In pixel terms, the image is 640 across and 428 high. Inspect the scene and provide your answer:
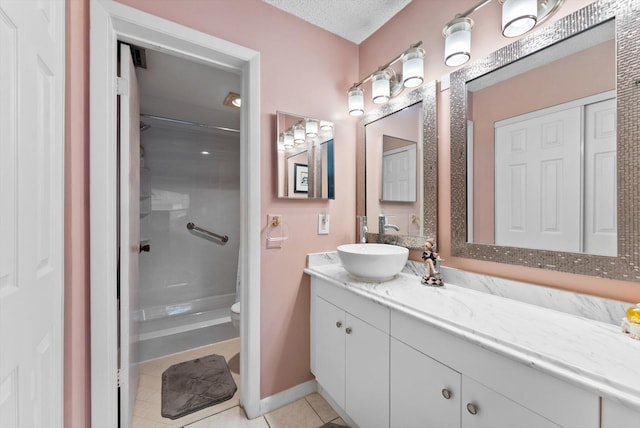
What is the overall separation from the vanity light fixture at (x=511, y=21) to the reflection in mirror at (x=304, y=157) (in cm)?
79

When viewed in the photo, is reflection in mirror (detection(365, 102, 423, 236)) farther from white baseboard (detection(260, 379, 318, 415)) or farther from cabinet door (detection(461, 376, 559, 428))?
white baseboard (detection(260, 379, 318, 415))

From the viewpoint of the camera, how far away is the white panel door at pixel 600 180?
33.6 inches

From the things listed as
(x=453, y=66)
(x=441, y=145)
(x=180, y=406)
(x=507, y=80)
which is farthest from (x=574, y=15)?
(x=180, y=406)

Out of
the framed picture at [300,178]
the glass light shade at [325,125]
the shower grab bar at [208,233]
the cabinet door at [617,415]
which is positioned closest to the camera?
the cabinet door at [617,415]

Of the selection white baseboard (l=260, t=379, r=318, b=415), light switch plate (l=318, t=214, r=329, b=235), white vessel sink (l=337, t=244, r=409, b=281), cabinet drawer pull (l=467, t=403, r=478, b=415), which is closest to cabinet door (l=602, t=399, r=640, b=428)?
cabinet drawer pull (l=467, t=403, r=478, b=415)

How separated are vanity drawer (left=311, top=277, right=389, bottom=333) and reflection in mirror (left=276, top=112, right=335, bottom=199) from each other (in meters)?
0.57

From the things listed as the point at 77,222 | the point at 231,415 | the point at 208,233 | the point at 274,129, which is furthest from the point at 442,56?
the point at 208,233

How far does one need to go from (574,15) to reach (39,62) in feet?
5.75

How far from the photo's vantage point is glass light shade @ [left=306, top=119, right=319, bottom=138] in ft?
5.32

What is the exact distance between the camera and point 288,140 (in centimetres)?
154

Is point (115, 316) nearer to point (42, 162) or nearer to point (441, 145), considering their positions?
point (42, 162)

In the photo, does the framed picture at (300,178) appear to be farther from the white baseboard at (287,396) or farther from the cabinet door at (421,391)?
the white baseboard at (287,396)

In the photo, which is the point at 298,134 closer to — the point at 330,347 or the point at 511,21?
the point at 511,21

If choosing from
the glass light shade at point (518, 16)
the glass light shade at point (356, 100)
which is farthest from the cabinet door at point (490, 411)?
the glass light shade at point (356, 100)
